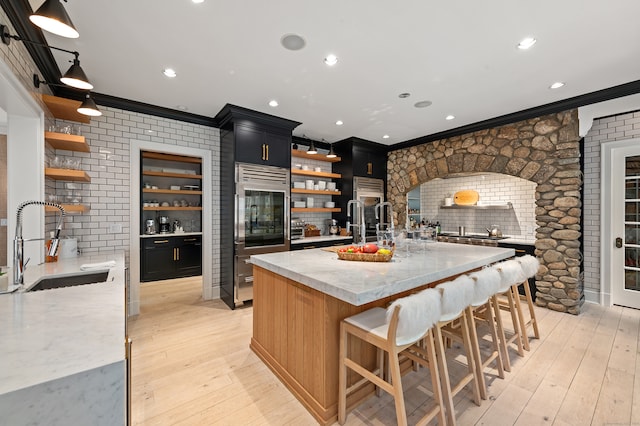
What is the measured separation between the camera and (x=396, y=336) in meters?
1.50

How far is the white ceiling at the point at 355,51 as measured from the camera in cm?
197

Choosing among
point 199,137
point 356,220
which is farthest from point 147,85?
point 356,220

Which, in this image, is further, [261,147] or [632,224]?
[261,147]

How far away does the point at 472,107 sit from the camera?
372 centimetres

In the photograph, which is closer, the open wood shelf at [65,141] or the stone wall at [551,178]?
the open wood shelf at [65,141]

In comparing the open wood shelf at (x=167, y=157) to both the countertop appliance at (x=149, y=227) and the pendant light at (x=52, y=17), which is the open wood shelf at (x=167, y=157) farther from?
the pendant light at (x=52, y=17)

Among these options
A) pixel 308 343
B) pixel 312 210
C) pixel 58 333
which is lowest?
pixel 308 343

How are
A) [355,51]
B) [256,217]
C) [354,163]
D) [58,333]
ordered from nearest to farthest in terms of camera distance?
[58,333] → [355,51] → [256,217] → [354,163]

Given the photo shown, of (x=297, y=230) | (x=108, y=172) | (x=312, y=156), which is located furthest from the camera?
(x=312, y=156)

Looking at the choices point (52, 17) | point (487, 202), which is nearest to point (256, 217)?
point (52, 17)

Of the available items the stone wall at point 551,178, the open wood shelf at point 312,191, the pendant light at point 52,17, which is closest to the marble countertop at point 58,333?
the pendant light at point 52,17

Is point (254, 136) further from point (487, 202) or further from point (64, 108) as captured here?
point (487, 202)

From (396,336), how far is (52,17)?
2.46m

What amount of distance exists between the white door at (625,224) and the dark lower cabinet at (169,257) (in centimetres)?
695
